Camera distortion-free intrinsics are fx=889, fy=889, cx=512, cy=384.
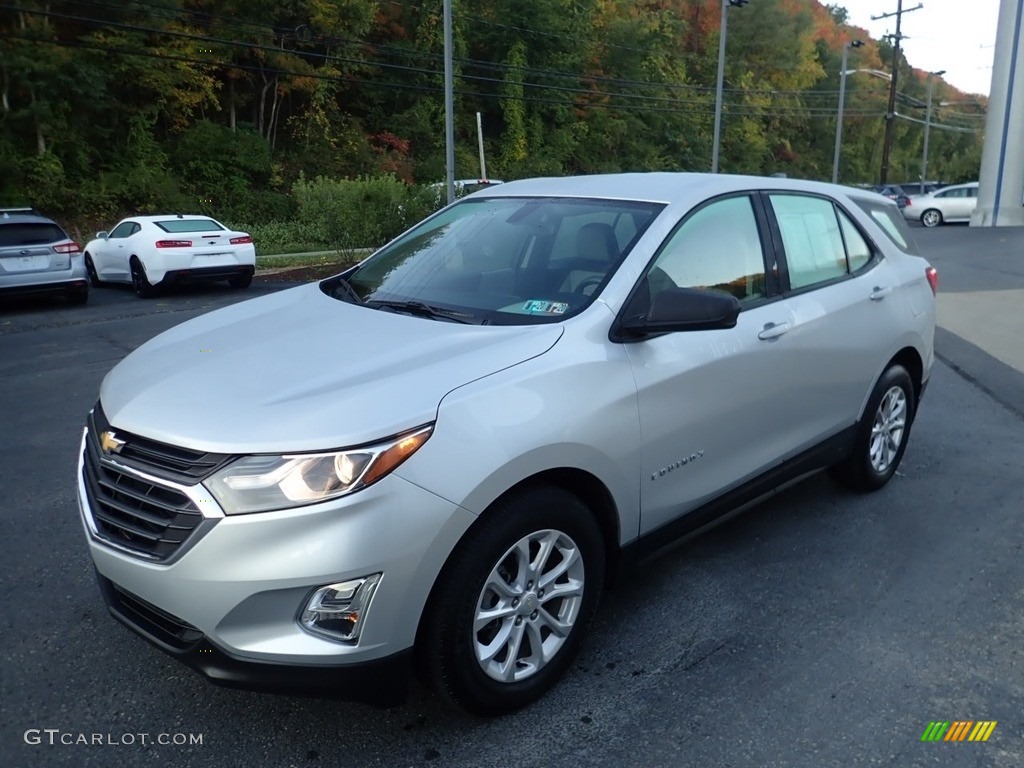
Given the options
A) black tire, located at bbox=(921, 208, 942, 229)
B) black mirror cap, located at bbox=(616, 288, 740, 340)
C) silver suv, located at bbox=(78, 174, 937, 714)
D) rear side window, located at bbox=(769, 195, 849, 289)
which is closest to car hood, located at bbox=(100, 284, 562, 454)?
silver suv, located at bbox=(78, 174, 937, 714)

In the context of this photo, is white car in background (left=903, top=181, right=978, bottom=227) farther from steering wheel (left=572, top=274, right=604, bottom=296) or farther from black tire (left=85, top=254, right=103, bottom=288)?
steering wheel (left=572, top=274, right=604, bottom=296)

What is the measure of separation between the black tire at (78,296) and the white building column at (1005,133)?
26.8m

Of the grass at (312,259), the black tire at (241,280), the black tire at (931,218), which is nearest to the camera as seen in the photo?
the black tire at (241,280)

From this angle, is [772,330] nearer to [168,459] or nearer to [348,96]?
[168,459]

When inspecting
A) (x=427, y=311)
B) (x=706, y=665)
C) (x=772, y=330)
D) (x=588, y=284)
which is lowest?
(x=706, y=665)

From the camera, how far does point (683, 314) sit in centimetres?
311

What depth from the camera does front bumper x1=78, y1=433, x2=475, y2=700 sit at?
2.40m

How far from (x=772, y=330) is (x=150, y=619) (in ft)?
8.75

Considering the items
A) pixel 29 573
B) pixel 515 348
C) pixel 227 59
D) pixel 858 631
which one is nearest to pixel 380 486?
pixel 515 348

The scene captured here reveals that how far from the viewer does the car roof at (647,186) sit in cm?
377

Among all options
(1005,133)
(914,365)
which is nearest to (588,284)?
(914,365)

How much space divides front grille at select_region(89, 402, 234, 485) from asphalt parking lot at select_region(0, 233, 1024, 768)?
2.99 feet

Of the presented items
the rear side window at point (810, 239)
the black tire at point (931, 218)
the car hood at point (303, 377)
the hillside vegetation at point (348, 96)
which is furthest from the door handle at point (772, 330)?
the black tire at point (931, 218)

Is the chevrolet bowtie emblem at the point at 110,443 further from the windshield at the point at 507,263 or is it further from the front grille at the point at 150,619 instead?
the windshield at the point at 507,263
